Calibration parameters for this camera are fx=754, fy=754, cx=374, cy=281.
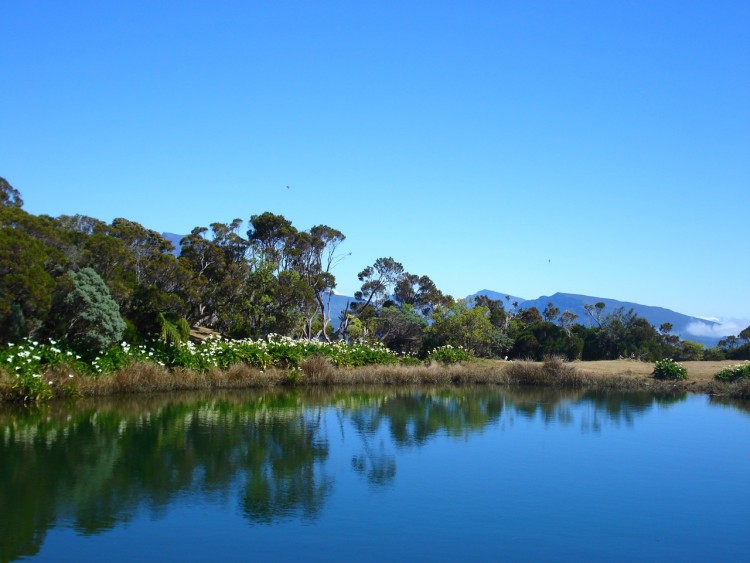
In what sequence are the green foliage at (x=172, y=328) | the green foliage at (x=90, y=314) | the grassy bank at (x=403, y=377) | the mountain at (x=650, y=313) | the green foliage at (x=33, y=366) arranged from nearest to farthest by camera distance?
the green foliage at (x=33, y=366)
the green foliage at (x=90, y=314)
the grassy bank at (x=403, y=377)
the green foliage at (x=172, y=328)
the mountain at (x=650, y=313)

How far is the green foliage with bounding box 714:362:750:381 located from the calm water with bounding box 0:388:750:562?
8.17m

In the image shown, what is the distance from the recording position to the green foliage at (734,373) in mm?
28609

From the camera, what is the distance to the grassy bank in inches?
849

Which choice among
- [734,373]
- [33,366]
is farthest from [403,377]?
[33,366]

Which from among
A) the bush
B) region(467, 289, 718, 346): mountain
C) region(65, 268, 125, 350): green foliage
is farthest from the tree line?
region(467, 289, 718, 346): mountain

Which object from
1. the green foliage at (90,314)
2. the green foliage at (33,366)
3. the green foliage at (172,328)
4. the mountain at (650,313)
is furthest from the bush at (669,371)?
the mountain at (650,313)

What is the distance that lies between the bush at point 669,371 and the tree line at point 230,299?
7678 millimetres

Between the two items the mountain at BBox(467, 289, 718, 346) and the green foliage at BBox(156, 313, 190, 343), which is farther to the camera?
the mountain at BBox(467, 289, 718, 346)

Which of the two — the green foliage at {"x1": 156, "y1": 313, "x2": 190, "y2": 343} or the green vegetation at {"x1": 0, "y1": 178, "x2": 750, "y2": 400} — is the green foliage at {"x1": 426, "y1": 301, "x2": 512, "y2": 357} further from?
the green foliage at {"x1": 156, "y1": 313, "x2": 190, "y2": 343}

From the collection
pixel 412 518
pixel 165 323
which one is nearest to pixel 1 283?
pixel 165 323

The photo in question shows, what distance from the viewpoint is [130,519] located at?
10.3 meters

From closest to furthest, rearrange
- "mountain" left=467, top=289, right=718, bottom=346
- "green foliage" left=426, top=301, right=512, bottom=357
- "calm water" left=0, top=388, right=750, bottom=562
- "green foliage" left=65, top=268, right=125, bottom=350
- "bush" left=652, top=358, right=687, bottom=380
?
"calm water" left=0, top=388, right=750, bottom=562 → "green foliage" left=65, top=268, right=125, bottom=350 → "bush" left=652, top=358, right=687, bottom=380 → "green foliage" left=426, top=301, right=512, bottom=357 → "mountain" left=467, top=289, right=718, bottom=346

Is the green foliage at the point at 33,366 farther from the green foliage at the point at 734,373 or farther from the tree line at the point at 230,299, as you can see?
the green foliage at the point at 734,373

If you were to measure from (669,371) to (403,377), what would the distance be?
35.7 ft
